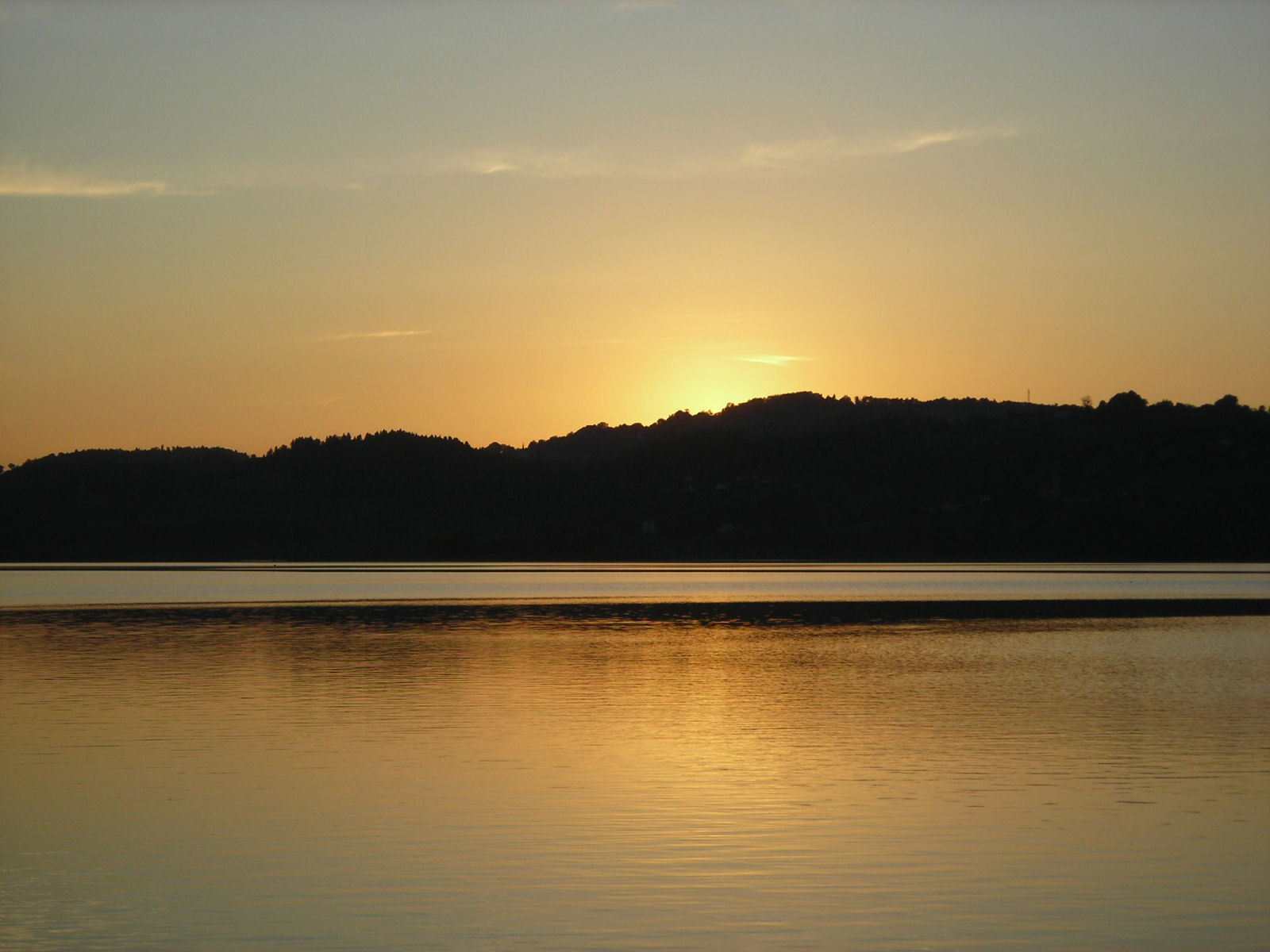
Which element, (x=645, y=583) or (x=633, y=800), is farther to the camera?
(x=645, y=583)

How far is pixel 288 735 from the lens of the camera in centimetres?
2780

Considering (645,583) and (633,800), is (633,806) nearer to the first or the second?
(633,800)

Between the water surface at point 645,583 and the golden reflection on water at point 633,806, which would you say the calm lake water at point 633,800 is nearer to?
the golden reflection on water at point 633,806

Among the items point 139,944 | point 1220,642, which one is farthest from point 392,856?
point 1220,642

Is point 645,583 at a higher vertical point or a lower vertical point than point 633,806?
higher

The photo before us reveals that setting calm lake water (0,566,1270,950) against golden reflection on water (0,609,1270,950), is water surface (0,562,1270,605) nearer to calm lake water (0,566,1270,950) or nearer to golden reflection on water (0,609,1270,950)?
calm lake water (0,566,1270,950)

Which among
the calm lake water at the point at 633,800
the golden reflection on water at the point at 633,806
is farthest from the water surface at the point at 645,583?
the golden reflection on water at the point at 633,806

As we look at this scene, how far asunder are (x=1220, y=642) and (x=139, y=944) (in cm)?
4445

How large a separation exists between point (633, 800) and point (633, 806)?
48 centimetres

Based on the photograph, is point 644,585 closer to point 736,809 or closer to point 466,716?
point 466,716

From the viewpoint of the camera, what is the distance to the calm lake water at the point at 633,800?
14.7 meters

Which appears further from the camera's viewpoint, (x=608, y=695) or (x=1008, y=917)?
(x=608, y=695)

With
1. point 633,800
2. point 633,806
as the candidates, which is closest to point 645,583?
point 633,800

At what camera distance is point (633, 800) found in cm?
2109
